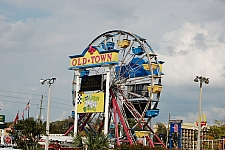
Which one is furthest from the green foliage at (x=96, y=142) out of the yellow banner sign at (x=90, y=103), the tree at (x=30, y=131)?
the yellow banner sign at (x=90, y=103)

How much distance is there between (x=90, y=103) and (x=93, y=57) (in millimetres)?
6257

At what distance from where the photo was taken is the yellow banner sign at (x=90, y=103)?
6038 cm

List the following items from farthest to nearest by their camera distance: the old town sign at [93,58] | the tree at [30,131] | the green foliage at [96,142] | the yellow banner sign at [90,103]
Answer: the yellow banner sign at [90,103] < the old town sign at [93,58] < the tree at [30,131] < the green foliage at [96,142]

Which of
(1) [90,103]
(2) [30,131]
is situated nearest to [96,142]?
(2) [30,131]

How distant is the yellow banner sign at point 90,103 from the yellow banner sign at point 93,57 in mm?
4180

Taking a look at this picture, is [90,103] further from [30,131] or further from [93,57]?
[30,131]

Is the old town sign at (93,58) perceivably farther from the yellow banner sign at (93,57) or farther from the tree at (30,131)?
the tree at (30,131)

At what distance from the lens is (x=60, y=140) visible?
209ft

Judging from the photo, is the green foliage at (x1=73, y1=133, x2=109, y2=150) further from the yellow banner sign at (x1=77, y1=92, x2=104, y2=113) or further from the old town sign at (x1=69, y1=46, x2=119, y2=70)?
the yellow banner sign at (x1=77, y1=92, x2=104, y2=113)

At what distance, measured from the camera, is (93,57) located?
6156 centimetres

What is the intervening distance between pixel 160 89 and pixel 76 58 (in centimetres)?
1362

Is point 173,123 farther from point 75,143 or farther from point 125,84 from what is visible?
point 75,143

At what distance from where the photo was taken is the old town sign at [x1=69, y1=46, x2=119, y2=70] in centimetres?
5828

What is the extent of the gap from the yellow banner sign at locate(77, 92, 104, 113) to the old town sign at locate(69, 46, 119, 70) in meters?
4.03
